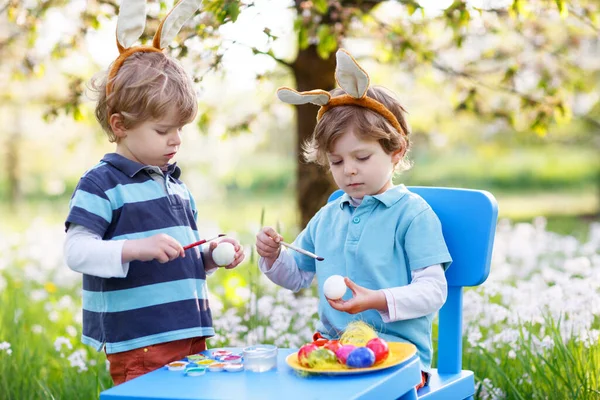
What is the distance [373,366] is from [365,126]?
79 centimetres

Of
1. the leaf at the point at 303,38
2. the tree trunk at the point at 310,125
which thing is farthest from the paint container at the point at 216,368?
the tree trunk at the point at 310,125

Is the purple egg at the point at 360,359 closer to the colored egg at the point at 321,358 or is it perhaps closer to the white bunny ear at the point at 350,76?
the colored egg at the point at 321,358

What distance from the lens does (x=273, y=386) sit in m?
1.98

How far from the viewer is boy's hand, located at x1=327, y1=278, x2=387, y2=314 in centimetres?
228

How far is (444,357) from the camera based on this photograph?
8.98 ft

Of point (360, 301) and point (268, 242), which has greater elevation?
point (268, 242)

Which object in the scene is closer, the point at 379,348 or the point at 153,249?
the point at 379,348

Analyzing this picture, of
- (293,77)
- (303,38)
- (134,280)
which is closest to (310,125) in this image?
(293,77)

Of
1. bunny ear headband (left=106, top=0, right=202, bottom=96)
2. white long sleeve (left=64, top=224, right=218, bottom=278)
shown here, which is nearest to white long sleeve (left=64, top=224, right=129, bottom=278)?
Result: white long sleeve (left=64, top=224, right=218, bottom=278)

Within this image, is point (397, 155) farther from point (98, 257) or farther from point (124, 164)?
point (98, 257)

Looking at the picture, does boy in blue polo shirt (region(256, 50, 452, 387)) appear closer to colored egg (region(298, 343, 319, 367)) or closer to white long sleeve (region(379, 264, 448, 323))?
white long sleeve (region(379, 264, 448, 323))

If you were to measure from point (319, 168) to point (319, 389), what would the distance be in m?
2.86

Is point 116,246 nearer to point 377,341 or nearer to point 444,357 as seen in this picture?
point 377,341

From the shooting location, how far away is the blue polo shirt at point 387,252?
2512 millimetres
